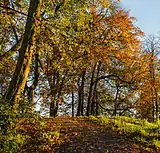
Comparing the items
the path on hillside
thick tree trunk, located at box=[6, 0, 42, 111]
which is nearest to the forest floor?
the path on hillside

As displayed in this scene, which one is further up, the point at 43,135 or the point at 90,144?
the point at 43,135

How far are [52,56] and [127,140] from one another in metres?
7.09

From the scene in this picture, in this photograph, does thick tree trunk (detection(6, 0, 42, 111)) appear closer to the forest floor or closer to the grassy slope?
the grassy slope

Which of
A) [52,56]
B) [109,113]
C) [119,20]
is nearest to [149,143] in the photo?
[52,56]

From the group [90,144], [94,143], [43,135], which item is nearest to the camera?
[90,144]

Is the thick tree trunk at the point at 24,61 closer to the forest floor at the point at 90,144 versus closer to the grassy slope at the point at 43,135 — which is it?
the grassy slope at the point at 43,135

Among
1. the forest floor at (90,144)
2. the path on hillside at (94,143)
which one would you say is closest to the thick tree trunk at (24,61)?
the forest floor at (90,144)

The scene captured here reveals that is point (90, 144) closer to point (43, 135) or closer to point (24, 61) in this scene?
point (43, 135)

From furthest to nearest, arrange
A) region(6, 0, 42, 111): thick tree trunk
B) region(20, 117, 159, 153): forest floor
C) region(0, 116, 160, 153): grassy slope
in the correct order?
region(6, 0, 42, 111): thick tree trunk < region(20, 117, 159, 153): forest floor < region(0, 116, 160, 153): grassy slope

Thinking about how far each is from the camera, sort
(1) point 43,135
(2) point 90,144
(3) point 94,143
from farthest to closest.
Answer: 1. (1) point 43,135
2. (3) point 94,143
3. (2) point 90,144

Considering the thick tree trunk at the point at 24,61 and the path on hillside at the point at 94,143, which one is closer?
the path on hillside at the point at 94,143

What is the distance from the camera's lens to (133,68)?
2394 cm

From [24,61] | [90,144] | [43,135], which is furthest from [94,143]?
Answer: [24,61]

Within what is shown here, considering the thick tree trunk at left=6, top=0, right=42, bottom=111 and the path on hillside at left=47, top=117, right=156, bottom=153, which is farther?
the thick tree trunk at left=6, top=0, right=42, bottom=111
